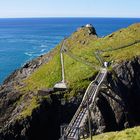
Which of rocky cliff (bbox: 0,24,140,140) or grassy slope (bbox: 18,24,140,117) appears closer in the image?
rocky cliff (bbox: 0,24,140,140)

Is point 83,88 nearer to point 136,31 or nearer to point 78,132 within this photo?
point 78,132

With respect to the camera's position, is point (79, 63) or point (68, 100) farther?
point (79, 63)

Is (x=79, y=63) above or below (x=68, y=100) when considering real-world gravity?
above

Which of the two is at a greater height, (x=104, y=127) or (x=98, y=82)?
(x=98, y=82)

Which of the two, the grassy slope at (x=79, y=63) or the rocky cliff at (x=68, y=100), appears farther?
the grassy slope at (x=79, y=63)

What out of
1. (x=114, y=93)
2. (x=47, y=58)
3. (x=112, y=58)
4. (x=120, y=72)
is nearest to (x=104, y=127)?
(x=114, y=93)
